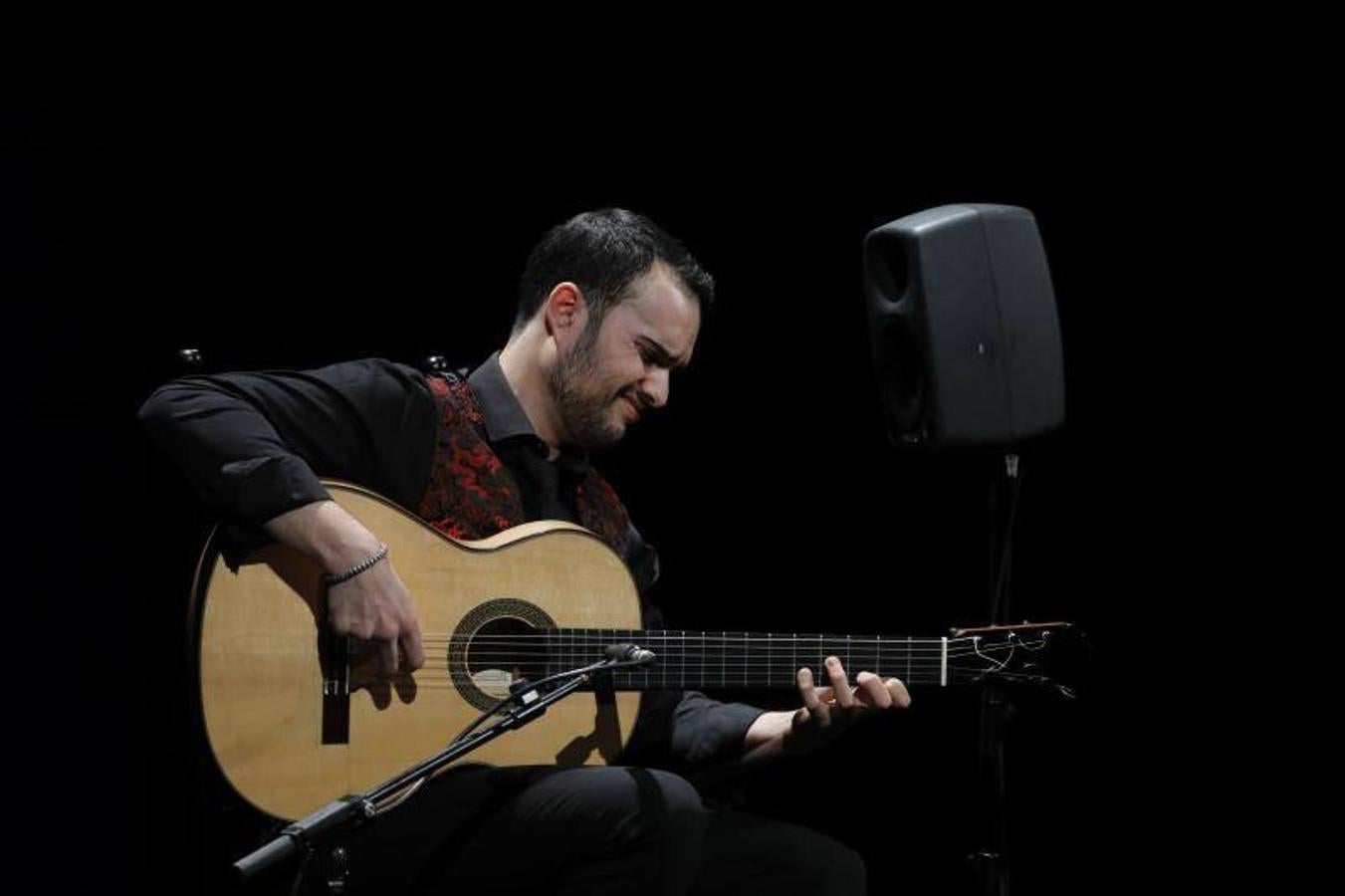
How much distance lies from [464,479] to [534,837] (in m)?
0.58

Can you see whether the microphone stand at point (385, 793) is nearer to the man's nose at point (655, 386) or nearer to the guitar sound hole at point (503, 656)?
the guitar sound hole at point (503, 656)

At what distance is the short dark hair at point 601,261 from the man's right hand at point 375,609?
714 millimetres

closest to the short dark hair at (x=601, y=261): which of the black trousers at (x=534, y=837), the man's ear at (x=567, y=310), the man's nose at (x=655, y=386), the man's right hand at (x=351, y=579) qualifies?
the man's ear at (x=567, y=310)

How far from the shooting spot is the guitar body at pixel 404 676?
6.69 feet

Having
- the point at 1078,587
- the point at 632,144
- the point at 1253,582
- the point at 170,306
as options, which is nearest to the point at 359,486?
the point at 170,306

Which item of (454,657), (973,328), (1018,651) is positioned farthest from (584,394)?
(1018,651)

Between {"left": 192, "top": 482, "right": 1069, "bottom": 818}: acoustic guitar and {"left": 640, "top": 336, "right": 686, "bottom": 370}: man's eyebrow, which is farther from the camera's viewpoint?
{"left": 640, "top": 336, "right": 686, "bottom": 370}: man's eyebrow

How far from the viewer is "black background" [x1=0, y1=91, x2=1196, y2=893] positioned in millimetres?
2756

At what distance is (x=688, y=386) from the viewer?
346 cm

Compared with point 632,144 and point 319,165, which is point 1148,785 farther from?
point 319,165

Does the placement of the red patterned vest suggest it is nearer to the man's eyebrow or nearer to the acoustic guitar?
Answer: the acoustic guitar

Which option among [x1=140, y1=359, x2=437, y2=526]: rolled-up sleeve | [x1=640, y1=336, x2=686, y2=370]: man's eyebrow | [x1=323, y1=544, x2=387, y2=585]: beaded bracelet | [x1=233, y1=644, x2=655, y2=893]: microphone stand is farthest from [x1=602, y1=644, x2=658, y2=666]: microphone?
[x1=640, y1=336, x2=686, y2=370]: man's eyebrow

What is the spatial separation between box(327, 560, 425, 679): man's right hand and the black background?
90cm

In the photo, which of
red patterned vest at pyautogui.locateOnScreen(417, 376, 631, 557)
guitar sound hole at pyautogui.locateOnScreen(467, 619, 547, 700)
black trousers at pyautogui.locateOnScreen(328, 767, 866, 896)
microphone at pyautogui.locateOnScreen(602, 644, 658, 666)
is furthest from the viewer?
red patterned vest at pyautogui.locateOnScreen(417, 376, 631, 557)
